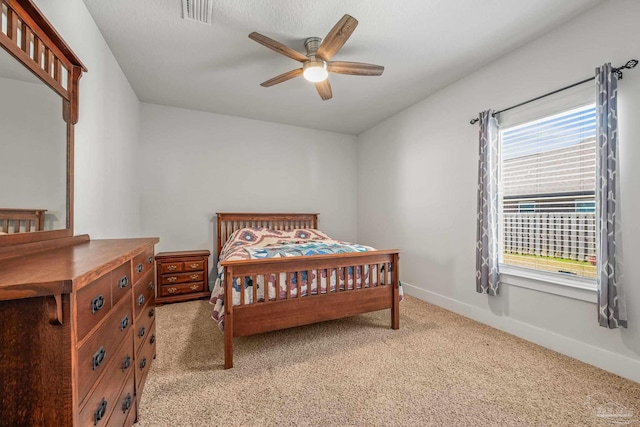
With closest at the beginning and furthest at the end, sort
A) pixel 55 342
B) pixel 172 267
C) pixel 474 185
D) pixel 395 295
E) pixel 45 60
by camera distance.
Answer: pixel 55 342 → pixel 45 60 → pixel 395 295 → pixel 474 185 → pixel 172 267

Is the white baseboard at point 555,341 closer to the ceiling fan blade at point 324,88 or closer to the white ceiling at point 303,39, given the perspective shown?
the white ceiling at point 303,39

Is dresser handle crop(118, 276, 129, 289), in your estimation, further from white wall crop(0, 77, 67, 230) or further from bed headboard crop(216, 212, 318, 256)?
bed headboard crop(216, 212, 318, 256)

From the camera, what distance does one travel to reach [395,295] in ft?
8.21

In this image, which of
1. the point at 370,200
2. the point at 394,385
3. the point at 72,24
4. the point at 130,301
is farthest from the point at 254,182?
the point at 394,385

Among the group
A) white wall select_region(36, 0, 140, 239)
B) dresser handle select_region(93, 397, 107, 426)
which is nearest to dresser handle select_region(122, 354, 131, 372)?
dresser handle select_region(93, 397, 107, 426)

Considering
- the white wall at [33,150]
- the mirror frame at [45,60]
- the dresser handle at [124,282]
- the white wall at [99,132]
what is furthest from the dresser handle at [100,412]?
the white wall at [99,132]

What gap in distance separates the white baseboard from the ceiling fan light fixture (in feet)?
8.86

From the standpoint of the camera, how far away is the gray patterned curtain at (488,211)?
252 centimetres

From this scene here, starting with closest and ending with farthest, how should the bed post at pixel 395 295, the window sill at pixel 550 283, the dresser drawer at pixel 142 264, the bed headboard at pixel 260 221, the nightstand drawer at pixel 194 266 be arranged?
the dresser drawer at pixel 142 264 → the window sill at pixel 550 283 → the bed post at pixel 395 295 → the nightstand drawer at pixel 194 266 → the bed headboard at pixel 260 221

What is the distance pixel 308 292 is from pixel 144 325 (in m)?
1.13

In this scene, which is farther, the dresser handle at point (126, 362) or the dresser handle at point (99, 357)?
the dresser handle at point (126, 362)

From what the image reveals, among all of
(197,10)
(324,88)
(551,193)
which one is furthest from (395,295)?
(197,10)

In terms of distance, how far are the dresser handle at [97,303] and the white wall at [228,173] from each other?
118 inches

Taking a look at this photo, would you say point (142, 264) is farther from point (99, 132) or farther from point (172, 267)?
point (172, 267)
